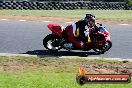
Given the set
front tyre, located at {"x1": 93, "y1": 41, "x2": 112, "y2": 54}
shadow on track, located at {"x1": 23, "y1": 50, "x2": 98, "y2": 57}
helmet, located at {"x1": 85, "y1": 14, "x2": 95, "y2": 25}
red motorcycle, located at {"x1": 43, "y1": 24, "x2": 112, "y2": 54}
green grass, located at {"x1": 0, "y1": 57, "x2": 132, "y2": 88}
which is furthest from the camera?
front tyre, located at {"x1": 93, "y1": 41, "x2": 112, "y2": 54}

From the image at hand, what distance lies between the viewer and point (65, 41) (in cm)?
1359

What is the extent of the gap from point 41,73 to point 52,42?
376 centimetres

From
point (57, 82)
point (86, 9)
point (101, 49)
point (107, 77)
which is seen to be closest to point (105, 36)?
point (101, 49)

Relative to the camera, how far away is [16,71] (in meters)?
10.3

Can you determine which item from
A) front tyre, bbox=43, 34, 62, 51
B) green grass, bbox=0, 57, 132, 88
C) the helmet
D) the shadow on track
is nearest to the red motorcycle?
front tyre, bbox=43, 34, 62, 51

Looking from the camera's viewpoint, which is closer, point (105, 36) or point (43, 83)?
point (43, 83)

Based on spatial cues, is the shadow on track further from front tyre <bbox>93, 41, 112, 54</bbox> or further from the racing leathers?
the racing leathers

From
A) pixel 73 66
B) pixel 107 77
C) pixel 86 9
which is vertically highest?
pixel 107 77

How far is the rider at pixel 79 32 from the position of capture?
1337cm

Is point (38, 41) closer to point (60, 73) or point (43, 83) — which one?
point (60, 73)

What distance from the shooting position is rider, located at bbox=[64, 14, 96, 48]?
13.4 m

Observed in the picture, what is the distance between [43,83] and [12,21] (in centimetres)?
1439

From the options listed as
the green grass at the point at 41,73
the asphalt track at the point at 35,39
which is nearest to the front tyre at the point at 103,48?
the asphalt track at the point at 35,39

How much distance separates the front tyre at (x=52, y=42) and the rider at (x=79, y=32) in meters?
0.37
